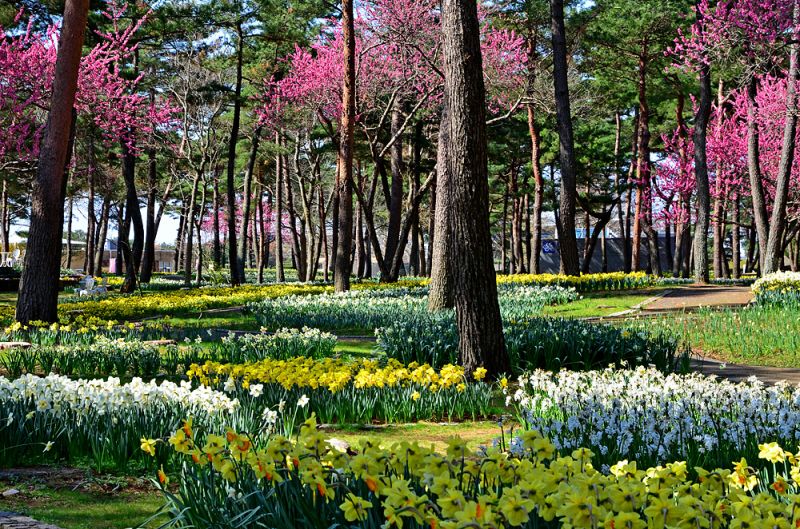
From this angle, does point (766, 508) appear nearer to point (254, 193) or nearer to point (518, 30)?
point (518, 30)

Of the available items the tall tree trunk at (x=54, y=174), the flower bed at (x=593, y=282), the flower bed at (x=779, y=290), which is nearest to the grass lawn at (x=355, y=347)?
the tall tree trunk at (x=54, y=174)

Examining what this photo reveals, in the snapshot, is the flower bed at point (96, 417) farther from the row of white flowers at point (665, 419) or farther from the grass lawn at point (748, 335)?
the grass lawn at point (748, 335)

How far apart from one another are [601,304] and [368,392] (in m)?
9.81

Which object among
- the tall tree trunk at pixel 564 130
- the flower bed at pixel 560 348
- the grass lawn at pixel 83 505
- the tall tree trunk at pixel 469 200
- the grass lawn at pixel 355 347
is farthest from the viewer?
the tall tree trunk at pixel 564 130

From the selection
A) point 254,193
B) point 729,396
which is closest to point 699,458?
point 729,396

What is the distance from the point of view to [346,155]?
1683 cm

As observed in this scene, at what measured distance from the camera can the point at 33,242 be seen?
10.7m

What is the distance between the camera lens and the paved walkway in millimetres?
13094

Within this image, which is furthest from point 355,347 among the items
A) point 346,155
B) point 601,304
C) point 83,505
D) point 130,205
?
point 130,205

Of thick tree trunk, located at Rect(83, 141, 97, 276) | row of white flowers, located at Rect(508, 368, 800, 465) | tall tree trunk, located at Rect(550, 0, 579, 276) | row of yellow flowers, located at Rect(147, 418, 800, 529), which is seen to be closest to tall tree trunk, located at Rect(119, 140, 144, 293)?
thick tree trunk, located at Rect(83, 141, 97, 276)

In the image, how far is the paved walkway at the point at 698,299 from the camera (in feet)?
43.0

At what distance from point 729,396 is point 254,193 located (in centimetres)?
3850

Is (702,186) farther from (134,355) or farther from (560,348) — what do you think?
(134,355)

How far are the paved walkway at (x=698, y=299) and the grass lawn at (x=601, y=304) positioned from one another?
373mm
